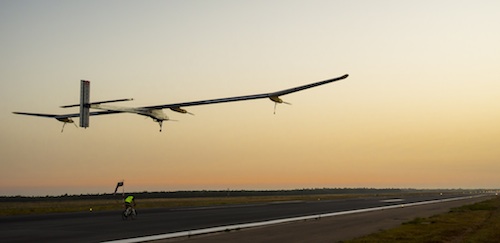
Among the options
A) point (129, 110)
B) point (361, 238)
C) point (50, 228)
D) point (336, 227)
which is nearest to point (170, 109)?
point (129, 110)

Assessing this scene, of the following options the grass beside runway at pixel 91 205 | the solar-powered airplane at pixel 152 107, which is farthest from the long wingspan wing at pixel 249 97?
the grass beside runway at pixel 91 205

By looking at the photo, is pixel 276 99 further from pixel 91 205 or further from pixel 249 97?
pixel 91 205

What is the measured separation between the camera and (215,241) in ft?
86.0

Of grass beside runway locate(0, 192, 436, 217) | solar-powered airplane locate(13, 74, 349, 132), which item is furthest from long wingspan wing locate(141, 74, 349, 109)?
grass beside runway locate(0, 192, 436, 217)

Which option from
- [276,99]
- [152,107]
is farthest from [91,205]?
[276,99]

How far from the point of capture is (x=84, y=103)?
124 ft

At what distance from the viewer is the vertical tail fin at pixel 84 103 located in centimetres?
3741

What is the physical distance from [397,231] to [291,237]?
789 cm

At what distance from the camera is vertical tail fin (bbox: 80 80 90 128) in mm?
37406

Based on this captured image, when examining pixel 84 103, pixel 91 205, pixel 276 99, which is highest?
pixel 84 103

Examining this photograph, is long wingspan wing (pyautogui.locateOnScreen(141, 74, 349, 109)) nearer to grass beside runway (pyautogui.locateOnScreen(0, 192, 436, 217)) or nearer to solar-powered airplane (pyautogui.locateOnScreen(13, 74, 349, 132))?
solar-powered airplane (pyautogui.locateOnScreen(13, 74, 349, 132))

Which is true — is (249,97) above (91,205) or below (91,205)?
above

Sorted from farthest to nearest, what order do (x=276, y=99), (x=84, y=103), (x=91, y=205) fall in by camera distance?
(x=91, y=205) < (x=84, y=103) < (x=276, y=99)

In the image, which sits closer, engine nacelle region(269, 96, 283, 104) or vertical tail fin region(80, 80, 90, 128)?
engine nacelle region(269, 96, 283, 104)
